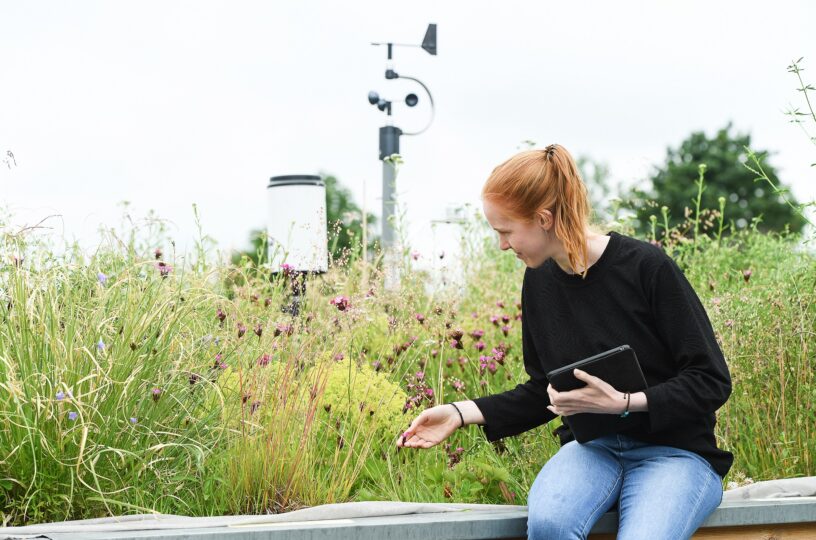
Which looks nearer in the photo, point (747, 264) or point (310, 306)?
point (310, 306)

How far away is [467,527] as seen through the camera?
8.28 feet

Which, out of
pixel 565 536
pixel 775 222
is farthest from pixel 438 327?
pixel 775 222

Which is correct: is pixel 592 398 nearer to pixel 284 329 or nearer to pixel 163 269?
pixel 284 329

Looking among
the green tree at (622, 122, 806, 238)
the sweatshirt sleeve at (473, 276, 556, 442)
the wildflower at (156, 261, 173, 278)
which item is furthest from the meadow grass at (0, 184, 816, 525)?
the green tree at (622, 122, 806, 238)

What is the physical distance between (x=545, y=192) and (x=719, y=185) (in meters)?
35.8

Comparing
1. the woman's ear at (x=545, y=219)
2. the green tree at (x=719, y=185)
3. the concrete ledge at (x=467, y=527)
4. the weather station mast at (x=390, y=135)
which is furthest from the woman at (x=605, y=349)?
the green tree at (x=719, y=185)

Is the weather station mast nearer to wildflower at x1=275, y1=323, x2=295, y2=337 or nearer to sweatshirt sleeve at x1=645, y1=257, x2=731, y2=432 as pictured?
wildflower at x1=275, y1=323, x2=295, y2=337

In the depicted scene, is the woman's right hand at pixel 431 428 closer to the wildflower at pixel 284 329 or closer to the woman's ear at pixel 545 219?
the woman's ear at pixel 545 219

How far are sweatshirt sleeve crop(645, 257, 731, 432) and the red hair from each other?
0.24 m

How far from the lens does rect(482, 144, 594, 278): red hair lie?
2.50 m

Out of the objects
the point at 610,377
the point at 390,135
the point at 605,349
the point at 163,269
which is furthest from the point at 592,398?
the point at 390,135

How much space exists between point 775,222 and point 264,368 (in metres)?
33.6

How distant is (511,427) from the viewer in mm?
2764

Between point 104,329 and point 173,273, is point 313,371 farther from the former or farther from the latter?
point 104,329
